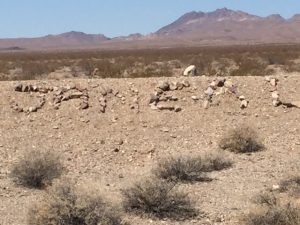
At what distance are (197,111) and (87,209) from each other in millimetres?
7005

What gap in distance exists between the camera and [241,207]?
8719 mm

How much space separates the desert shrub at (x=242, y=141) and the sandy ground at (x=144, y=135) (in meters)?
0.23

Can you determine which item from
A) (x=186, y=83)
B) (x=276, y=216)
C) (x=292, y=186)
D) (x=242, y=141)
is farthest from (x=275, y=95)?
(x=276, y=216)

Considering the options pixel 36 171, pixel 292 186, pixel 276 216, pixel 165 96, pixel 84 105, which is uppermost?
pixel 165 96

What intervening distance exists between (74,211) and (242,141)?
5557 mm

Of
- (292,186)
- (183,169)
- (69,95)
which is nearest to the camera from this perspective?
(292,186)

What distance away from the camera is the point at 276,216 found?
7172 millimetres

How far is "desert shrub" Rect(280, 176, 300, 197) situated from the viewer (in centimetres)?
890

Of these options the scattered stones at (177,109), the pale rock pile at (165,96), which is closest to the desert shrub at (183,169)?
the scattered stones at (177,109)

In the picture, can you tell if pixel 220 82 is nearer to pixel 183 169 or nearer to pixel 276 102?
pixel 276 102

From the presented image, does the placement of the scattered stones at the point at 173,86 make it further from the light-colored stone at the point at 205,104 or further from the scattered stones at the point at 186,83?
the light-colored stone at the point at 205,104

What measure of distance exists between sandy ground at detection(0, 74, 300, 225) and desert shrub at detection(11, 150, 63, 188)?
0.23 meters

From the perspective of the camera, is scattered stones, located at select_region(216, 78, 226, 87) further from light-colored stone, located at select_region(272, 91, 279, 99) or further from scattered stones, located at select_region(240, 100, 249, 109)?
light-colored stone, located at select_region(272, 91, 279, 99)

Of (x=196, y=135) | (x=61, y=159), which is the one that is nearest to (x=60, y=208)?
(x=61, y=159)
